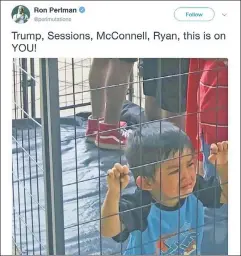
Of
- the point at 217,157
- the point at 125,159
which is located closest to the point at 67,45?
the point at 125,159

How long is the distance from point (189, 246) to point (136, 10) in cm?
50

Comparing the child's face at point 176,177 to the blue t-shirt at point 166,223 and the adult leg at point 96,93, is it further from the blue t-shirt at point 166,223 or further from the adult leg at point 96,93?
the adult leg at point 96,93

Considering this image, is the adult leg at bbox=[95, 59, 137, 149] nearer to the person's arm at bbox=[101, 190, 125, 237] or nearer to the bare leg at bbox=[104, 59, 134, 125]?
the bare leg at bbox=[104, 59, 134, 125]

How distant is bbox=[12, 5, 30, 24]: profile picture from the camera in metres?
1.53

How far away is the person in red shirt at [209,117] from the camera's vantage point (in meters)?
1.58

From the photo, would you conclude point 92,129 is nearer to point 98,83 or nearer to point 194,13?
point 98,83

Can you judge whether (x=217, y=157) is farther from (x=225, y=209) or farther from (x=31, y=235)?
(x=31, y=235)

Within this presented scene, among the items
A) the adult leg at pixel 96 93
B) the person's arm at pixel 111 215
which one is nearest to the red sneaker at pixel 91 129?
the adult leg at pixel 96 93

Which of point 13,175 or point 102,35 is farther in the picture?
point 13,175

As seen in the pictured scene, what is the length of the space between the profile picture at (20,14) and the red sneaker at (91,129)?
0.24 metres

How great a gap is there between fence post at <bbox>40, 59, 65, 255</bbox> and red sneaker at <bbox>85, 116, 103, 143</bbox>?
7 cm

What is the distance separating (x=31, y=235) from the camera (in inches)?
68.8

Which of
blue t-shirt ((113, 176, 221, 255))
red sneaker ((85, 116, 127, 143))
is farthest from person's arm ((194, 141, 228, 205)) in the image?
red sneaker ((85, 116, 127, 143))

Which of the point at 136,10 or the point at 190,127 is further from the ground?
the point at 136,10
